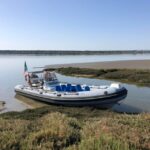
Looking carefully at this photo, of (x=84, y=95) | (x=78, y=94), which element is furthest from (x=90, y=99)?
(x=78, y=94)

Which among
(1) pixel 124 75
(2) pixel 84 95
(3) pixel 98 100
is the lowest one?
(1) pixel 124 75

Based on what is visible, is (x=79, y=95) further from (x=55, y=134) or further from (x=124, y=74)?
(x=124, y=74)

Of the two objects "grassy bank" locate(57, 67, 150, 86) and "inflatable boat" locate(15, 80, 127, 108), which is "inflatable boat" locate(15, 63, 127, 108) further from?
"grassy bank" locate(57, 67, 150, 86)

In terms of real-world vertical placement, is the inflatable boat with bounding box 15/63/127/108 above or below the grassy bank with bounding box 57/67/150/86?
above

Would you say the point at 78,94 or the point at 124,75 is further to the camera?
the point at 124,75

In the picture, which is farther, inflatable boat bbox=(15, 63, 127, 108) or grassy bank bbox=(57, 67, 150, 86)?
grassy bank bbox=(57, 67, 150, 86)

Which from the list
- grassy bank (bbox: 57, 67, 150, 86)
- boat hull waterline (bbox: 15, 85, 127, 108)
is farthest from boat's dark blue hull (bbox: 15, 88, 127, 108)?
grassy bank (bbox: 57, 67, 150, 86)

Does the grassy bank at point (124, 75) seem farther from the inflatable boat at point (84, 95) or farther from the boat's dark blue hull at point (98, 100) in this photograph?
the boat's dark blue hull at point (98, 100)

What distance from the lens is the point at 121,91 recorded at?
625 inches

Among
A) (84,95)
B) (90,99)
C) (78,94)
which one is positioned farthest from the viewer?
(78,94)

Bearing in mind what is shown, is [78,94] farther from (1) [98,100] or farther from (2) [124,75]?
(2) [124,75]

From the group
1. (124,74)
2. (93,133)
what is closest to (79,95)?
(93,133)

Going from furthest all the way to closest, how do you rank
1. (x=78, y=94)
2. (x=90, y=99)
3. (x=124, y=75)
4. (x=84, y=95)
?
(x=124, y=75) < (x=78, y=94) < (x=84, y=95) < (x=90, y=99)

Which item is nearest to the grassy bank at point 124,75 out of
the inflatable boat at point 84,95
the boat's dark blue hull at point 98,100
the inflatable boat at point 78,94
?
the inflatable boat at point 78,94
